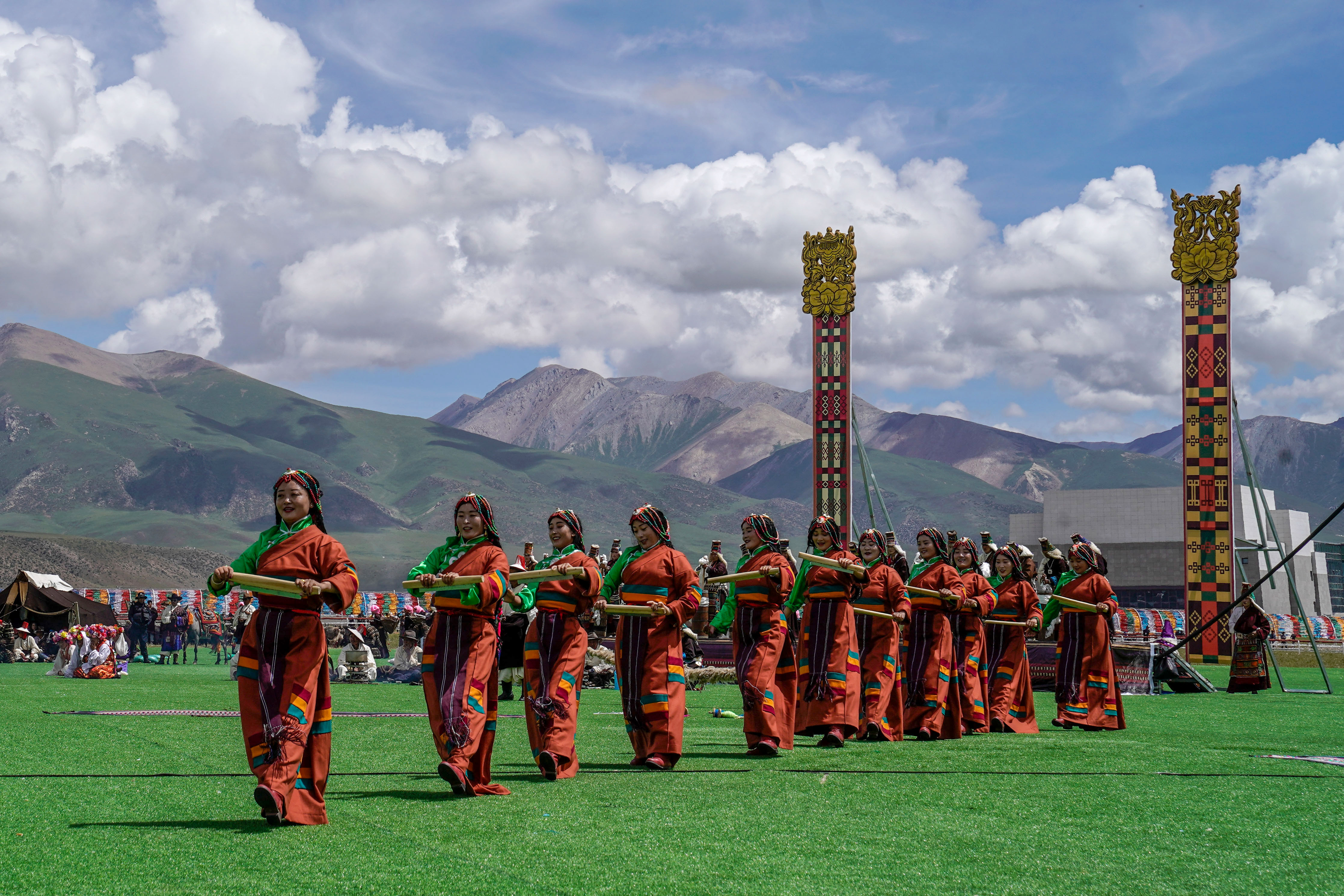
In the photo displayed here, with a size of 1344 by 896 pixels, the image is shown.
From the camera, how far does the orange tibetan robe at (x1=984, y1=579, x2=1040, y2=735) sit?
11.8m

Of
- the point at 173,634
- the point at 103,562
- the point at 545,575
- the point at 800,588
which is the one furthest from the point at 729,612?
the point at 103,562

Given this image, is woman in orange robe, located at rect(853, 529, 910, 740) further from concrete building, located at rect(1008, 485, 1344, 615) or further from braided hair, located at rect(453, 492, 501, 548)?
concrete building, located at rect(1008, 485, 1344, 615)

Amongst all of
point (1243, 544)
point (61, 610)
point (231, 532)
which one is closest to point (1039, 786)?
point (1243, 544)

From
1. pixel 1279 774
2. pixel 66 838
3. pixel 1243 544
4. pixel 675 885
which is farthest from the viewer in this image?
pixel 1243 544

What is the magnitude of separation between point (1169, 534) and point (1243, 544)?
38.3 m

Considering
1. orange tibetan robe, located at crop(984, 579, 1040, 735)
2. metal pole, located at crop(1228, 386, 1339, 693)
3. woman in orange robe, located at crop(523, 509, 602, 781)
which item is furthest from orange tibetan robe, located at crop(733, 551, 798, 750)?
metal pole, located at crop(1228, 386, 1339, 693)

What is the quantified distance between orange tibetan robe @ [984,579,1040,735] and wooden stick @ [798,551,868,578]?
8.69 feet

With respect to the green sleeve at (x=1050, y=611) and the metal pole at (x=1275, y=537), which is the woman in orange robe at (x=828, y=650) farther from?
the metal pole at (x=1275, y=537)

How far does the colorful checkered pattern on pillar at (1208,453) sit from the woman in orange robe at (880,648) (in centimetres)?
1380

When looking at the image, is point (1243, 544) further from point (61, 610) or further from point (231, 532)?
point (231, 532)

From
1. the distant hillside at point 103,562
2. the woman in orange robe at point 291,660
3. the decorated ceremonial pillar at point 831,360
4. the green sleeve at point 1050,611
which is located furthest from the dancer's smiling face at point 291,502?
the distant hillside at point 103,562

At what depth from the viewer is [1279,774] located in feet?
26.1

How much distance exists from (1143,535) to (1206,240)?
39.4 m

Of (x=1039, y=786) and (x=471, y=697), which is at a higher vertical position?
(x=471, y=697)
